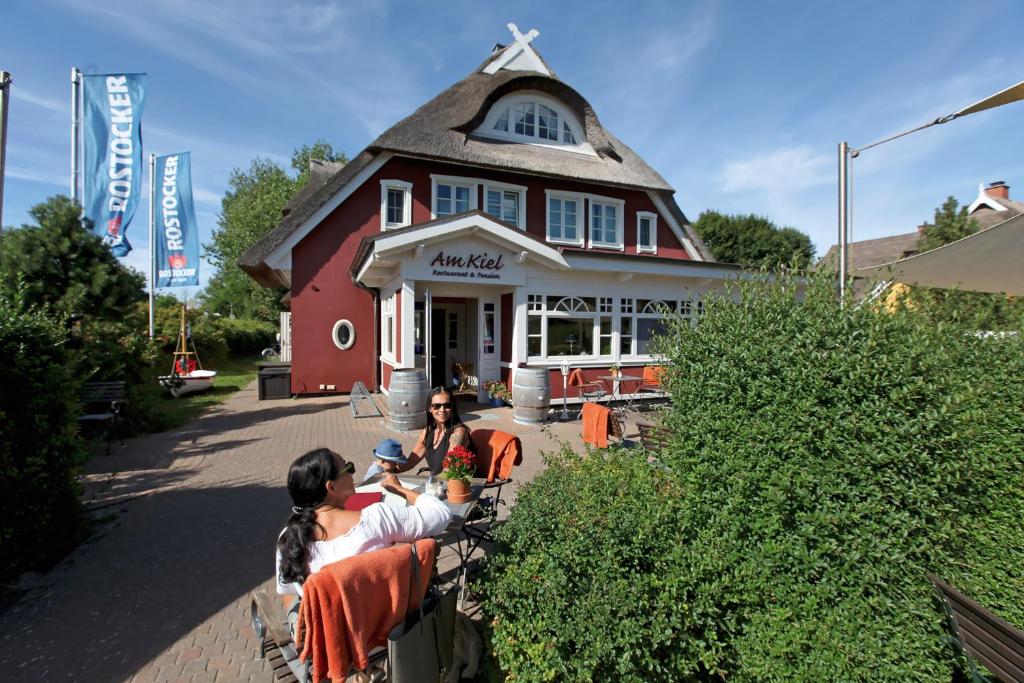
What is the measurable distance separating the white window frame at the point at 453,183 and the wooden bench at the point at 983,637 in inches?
499

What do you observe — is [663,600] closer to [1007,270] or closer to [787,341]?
[787,341]

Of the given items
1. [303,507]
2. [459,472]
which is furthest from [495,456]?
[303,507]

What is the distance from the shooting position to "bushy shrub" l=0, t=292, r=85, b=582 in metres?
3.60

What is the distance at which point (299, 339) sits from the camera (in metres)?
13.2

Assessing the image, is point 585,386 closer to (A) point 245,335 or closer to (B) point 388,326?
(B) point 388,326

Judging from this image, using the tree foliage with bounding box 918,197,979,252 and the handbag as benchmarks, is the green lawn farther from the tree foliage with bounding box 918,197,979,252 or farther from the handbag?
the tree foliage with bounding box 918,197,979,252

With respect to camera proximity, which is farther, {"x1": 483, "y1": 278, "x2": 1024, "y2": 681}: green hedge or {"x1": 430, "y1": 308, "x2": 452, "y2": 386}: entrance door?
{"x1": 430, "y1": 308, "x2": 452, "y2": 386}: entrance door

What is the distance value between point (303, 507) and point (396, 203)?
11980 millimetres

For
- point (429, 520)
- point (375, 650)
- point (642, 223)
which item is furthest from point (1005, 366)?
point (642, 223)

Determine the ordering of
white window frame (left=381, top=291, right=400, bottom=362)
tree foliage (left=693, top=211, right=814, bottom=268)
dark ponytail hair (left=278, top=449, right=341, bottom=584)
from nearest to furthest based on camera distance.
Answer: dark ponytail hair (left=278, top=449, right=341, bottom=584), white window frame (left=381, top=291, right=400, bottom=362), tree foliage (left=693, top=211, right=814, bottom=268)

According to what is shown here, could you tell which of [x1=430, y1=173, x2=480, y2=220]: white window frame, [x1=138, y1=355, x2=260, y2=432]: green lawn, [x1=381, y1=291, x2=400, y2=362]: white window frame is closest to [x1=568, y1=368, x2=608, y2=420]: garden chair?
[x1=381, y1=291, x2=400, y2=362]: white window frame

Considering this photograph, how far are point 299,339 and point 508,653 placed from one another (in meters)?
12.6

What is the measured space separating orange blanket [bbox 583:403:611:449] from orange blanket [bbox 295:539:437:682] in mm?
4496

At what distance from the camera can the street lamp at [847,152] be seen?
13.2 ft
